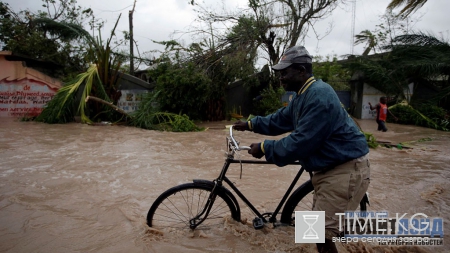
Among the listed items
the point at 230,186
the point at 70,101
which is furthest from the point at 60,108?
the point at 230,186

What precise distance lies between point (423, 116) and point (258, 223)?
12.6m

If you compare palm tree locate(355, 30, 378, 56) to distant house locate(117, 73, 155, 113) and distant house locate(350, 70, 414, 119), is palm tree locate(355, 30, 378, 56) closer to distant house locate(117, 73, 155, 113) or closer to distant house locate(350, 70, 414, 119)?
distant house locate(350, 70, 414, 119)

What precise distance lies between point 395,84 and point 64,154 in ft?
45.7

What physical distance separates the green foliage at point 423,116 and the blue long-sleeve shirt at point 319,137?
12.5 m

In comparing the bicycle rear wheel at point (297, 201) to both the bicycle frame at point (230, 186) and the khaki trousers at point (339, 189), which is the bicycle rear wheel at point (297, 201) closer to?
the bicycle frame at point (230, 186)

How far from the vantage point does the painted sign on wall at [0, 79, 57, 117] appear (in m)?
12.9

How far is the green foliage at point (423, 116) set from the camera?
12584 mm

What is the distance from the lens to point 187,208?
3129 millimetres

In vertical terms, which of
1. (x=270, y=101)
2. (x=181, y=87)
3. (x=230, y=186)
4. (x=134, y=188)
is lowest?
(x=134, y=188)

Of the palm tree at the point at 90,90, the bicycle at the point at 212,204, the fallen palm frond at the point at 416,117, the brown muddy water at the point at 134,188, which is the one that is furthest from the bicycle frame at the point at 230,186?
the fallen palm frond at the point at 416,117

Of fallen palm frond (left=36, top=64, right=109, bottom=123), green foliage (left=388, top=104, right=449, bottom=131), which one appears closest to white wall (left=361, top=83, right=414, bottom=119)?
green foliage (left=388, top=104, right=449, bottom=131)

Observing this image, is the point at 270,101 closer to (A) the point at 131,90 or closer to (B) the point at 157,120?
(B) the point at 157,120

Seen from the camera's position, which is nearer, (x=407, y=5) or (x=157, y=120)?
(x=157, y=120)

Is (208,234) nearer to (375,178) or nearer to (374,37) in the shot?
(375,178)
